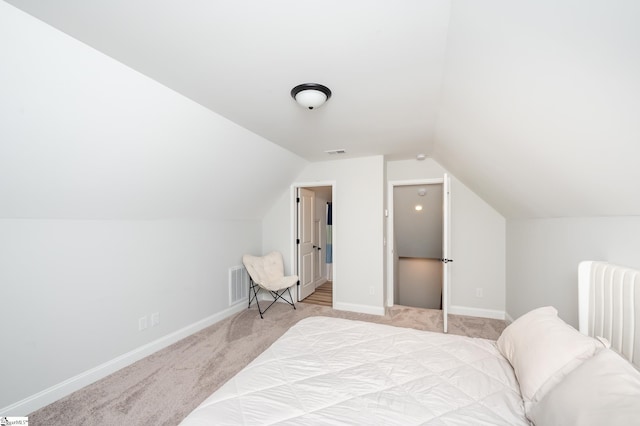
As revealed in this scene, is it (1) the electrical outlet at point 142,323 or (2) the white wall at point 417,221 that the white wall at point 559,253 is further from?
(1) the electrical outlet at point 142,323

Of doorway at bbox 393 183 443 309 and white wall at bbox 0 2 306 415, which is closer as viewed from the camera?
white wall at bbox 0 2 306 415

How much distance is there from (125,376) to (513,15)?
365cm

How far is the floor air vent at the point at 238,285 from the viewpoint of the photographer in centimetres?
395

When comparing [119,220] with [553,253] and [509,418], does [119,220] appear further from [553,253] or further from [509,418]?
[553,253]

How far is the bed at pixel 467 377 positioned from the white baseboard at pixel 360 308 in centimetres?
219

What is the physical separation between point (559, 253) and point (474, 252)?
164 centimetres

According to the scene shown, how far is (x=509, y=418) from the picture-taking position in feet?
3.57

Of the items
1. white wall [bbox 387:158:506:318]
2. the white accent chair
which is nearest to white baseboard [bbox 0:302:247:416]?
the white accent chair

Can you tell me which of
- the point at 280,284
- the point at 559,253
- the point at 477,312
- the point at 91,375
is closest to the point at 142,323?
the point at 91,375

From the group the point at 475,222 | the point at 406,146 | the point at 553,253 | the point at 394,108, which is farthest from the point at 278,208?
the point at 553,253

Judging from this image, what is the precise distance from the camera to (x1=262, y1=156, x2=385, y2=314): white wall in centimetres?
398

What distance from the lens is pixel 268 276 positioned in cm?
427

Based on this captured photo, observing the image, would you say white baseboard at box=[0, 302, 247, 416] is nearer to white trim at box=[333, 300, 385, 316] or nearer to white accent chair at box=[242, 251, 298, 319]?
white accent chair at box=[242, 251, 298, 319]

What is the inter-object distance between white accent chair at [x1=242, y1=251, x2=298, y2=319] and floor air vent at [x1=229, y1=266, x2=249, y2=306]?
10 centimetres
